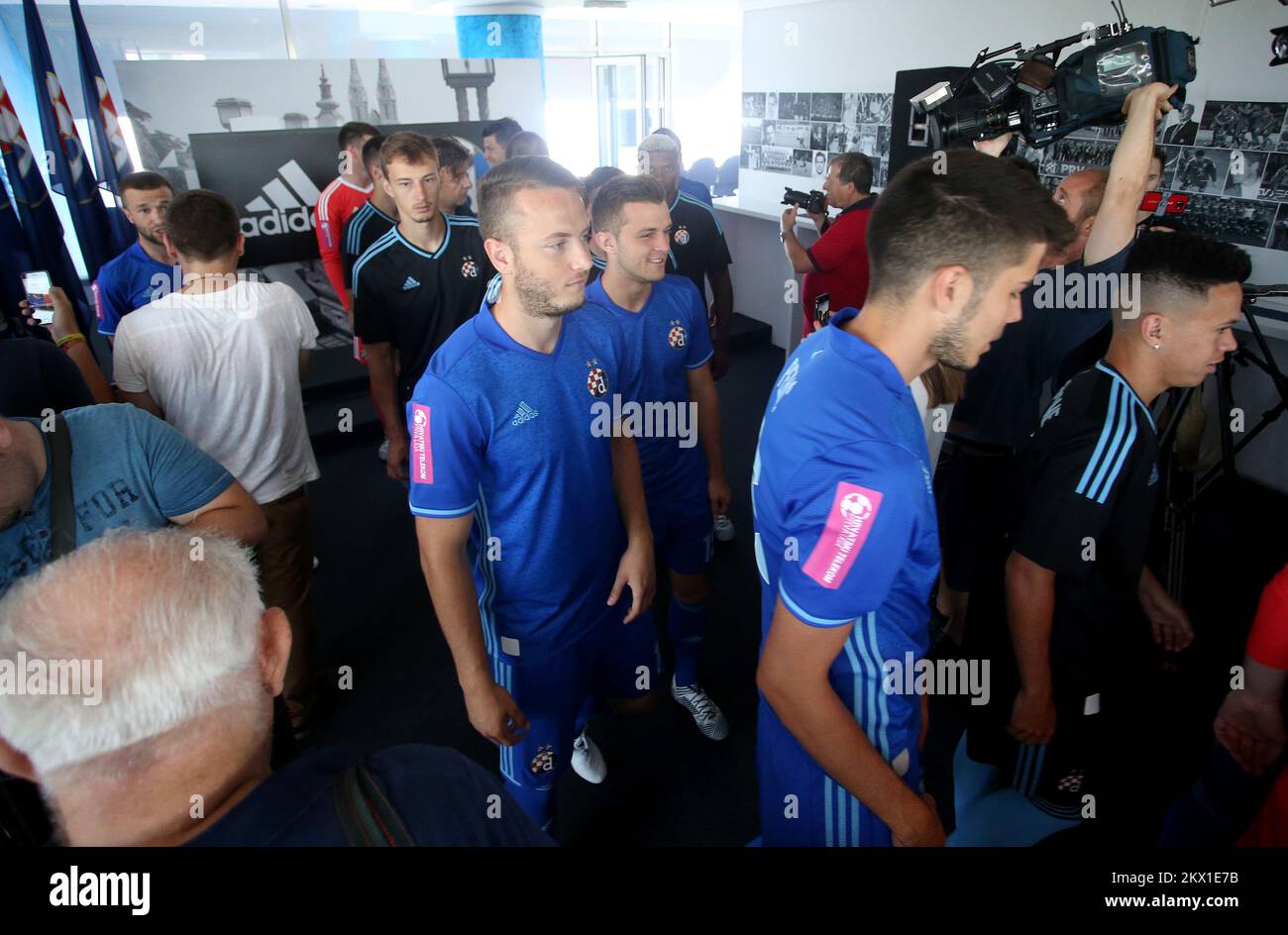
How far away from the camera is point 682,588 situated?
7.65 feet

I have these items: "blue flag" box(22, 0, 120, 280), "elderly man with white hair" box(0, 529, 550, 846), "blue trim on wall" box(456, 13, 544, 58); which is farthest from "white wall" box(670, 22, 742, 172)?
"elderly man with white hair" box(0, 529, 550, 846)

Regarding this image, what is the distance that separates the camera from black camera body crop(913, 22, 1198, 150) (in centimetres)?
197

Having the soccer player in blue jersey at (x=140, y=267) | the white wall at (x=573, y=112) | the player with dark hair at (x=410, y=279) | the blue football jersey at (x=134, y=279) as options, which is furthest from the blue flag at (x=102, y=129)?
the white wall at (x=573, y=112)

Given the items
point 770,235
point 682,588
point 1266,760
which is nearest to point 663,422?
point 682,588

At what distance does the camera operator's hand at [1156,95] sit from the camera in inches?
74.6

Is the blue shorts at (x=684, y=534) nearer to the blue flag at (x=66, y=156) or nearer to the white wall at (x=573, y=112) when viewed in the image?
the blue flag at (x=66, y=156)

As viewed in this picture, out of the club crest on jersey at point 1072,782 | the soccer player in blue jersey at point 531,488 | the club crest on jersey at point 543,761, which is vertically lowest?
the club crest on jersey at point 543,761

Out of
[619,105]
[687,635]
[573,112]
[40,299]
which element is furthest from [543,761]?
[619,105]

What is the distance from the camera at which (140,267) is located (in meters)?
2.72

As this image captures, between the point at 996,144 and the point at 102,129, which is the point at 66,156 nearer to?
the point at 102,129

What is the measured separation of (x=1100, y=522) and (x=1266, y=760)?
1.62ft

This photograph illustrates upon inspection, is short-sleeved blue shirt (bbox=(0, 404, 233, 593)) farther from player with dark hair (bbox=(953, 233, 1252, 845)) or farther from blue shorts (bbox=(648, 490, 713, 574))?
player with dark hair (bbox=(953, 233, 1252, 845))

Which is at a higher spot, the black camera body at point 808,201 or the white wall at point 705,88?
the white wall at point 705,88

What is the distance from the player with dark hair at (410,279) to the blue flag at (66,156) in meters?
2.89
